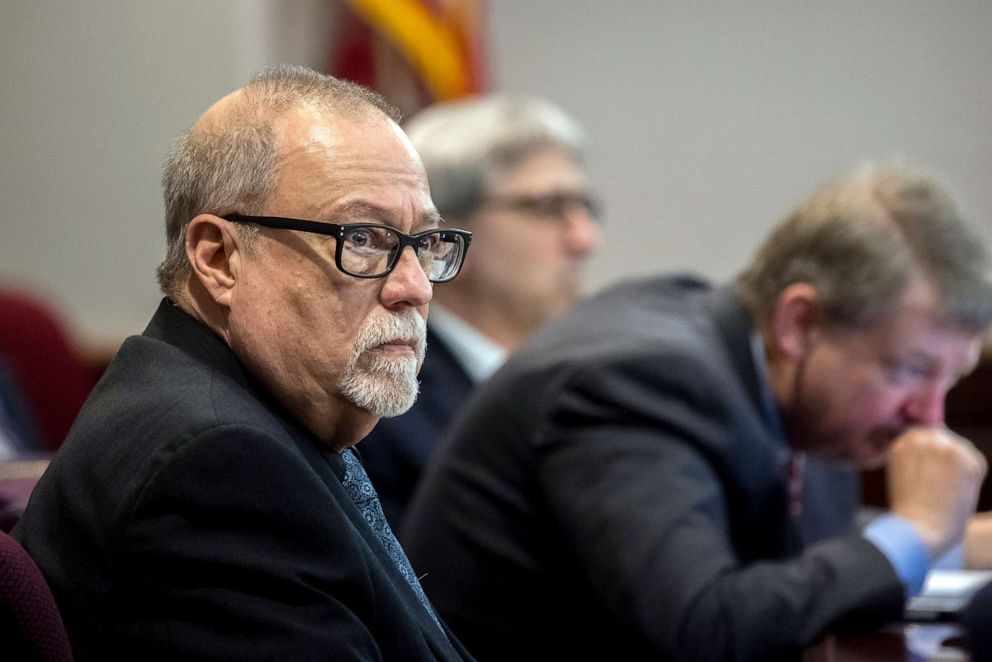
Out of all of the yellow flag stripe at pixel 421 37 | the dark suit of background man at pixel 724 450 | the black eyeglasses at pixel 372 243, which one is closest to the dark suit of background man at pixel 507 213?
the dark suit of background man at pixel 724 450

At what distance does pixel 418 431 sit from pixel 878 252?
0.85 metres

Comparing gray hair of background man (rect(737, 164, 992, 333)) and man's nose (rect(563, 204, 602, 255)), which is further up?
gray hair of background man (rect(737, 164, 992, 333))

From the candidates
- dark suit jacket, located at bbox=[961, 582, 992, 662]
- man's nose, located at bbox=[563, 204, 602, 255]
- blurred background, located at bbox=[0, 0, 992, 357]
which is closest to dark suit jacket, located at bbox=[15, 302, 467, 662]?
dark suit jacket, located at bbox=[961, 582, 992, 662]

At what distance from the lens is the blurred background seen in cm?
400

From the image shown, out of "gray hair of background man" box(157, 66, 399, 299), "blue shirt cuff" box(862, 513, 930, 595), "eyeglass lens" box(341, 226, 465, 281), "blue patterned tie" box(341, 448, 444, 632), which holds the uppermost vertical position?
"gray hair of background man" box(157, 66, 399, 299)

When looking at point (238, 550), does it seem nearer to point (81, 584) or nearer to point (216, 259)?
point (81, 584)

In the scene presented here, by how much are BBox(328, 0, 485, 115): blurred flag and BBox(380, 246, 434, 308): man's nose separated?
3129mm

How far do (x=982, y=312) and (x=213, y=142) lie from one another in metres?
Result: 1.33

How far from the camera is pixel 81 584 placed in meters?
0.93

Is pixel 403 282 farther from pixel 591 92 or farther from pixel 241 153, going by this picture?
pixel 591 92

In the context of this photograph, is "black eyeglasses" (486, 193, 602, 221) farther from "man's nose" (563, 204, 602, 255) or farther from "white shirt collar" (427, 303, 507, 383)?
"white shirt collar" (427, 303, 507, 383)

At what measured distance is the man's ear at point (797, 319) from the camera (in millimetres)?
1977

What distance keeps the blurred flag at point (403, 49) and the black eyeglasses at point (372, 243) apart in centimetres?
310

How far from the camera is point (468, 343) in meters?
2.91
